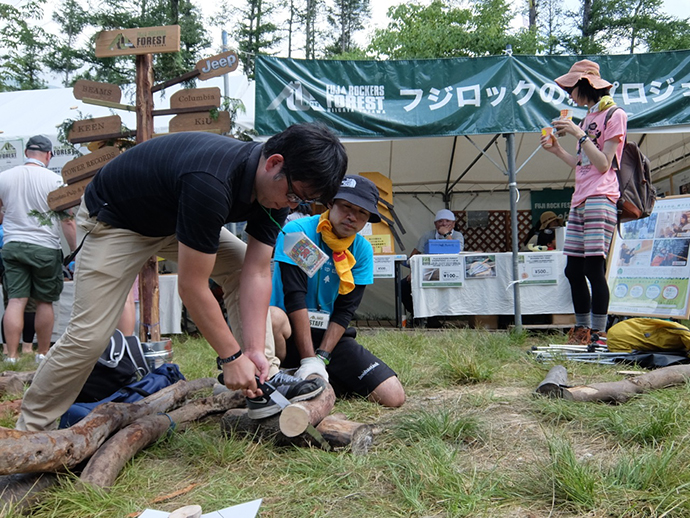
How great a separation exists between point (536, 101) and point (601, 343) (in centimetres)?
239

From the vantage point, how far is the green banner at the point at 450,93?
4.71 m

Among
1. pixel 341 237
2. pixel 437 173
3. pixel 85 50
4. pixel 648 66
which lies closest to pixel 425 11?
pixel 85 50

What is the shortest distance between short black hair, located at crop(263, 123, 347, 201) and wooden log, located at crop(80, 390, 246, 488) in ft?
3.45

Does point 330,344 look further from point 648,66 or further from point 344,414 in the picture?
point 648,66

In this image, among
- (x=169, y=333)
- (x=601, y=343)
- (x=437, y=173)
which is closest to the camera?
(x=601, y=343)

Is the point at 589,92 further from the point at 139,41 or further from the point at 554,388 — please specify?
the point at 139,41

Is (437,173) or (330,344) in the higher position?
(437,173)

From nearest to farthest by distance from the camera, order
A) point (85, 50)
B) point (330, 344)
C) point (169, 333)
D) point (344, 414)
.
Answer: point (344, 414) < point (330, 344) < point (169, 333) < point (85, 50)

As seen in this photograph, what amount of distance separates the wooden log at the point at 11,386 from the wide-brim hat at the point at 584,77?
3.97 metres

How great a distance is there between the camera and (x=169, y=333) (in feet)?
17.4

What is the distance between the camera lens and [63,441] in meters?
1.57

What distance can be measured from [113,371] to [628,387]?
7.67 feet

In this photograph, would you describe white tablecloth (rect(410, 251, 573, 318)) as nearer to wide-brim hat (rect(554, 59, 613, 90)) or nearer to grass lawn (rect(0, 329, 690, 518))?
wide-brim hat (rect(554, 59, 613, 90))

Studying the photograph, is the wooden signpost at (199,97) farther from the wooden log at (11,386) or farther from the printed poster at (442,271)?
the printed poster at (442,271)
